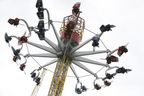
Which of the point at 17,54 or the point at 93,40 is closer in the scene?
the point at 93,40

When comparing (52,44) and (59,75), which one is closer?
(52,44)

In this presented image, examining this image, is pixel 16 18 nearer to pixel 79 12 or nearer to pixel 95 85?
pixel 79 12

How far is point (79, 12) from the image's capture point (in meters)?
60.2

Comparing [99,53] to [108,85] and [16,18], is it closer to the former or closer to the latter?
[108,85]

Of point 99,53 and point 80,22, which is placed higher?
point 80,22

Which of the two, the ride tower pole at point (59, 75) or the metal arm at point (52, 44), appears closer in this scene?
the metal arm at point (52, 44)

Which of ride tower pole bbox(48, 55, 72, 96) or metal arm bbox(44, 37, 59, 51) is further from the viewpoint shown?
ride tower pole bbox(48, 55, 72, 96)

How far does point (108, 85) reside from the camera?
61750 mm

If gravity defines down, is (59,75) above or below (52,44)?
below

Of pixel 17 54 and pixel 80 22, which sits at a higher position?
pixel 80 22

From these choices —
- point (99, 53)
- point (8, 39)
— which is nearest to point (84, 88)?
point (99, 53)

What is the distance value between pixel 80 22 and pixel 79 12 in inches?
195

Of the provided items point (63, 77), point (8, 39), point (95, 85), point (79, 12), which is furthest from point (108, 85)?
point (8, 39)

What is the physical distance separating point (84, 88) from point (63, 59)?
6092mm
